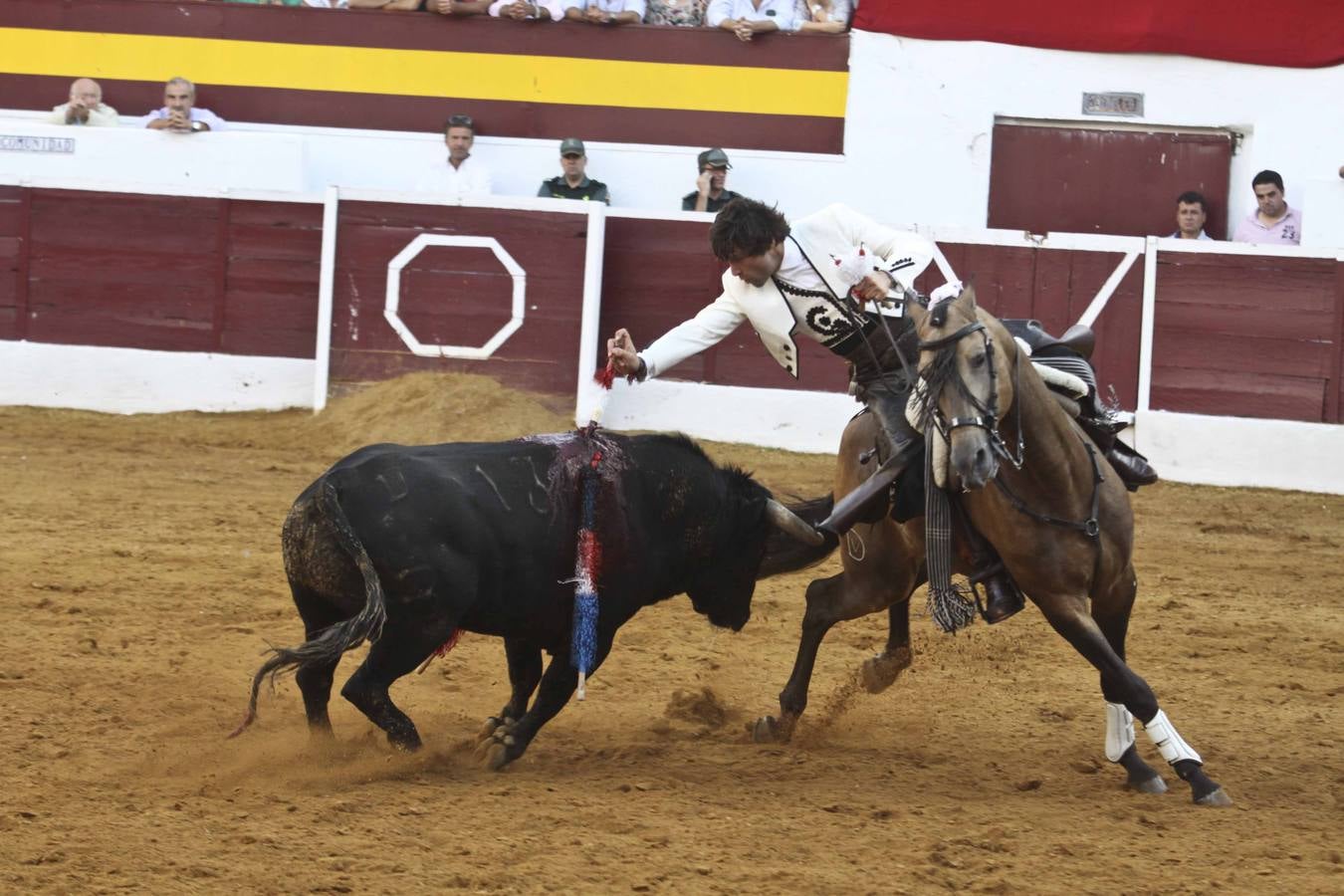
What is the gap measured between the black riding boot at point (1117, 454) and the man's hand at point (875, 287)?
65 centimetres

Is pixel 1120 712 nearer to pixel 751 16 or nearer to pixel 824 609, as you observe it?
pixel 824 609

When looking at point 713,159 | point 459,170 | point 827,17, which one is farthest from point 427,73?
point 827,17

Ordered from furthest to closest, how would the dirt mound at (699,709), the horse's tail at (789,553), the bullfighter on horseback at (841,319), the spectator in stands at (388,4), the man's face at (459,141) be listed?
the spectator in stands at (388,4), the man's face at (459,141), the dirt mound at (699,709), the horse's tail at (789,553), the bullfighter on horseback at (841,319)

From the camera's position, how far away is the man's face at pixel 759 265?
4.66 metres

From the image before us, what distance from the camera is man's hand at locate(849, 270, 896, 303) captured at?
14.1ft

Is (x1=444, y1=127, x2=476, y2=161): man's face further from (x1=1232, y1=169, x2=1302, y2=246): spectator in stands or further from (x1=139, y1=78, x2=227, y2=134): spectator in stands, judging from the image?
(x1=1232, y1=169, x2=1302, y2=246): spectator in stands

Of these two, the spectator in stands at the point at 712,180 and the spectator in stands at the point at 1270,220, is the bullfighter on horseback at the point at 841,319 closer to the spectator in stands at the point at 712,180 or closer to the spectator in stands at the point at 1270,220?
the spectator in stands at the point at 712,180

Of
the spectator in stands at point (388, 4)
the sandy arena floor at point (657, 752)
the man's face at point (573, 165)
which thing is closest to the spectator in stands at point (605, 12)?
the spectator in stands at point (388, 4)

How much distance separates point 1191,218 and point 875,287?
21.1 feet

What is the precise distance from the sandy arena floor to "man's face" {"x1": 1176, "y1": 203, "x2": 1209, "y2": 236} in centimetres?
277

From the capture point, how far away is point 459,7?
37.5 feet

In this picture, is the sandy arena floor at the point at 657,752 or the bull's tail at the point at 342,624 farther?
the bull's tail at the point at 342,624

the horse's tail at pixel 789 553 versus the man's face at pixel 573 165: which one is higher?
the man's face at pixel 573 165

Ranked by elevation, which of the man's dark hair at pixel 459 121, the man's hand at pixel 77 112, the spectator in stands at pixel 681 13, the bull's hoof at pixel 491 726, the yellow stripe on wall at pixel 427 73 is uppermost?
the spectator in stands at pixel 681 13
